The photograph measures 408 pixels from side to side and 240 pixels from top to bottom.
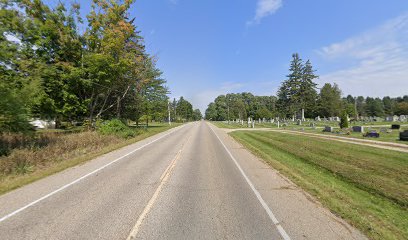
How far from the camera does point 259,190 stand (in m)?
7.50

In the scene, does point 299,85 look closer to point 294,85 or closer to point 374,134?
point 294,85

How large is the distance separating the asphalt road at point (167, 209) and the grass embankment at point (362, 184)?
0.52 meters

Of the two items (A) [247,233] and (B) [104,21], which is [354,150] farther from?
(B) [104,21]

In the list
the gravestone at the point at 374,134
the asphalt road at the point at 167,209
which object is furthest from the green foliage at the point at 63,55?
the gravestone at the point at 374,134

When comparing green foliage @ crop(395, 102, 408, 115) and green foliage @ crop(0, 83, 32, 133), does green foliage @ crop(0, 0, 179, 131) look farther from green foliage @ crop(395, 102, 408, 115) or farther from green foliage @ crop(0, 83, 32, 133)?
green foliage @ crop(395, 102, 408, 115)

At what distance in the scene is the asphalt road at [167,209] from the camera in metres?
4.69

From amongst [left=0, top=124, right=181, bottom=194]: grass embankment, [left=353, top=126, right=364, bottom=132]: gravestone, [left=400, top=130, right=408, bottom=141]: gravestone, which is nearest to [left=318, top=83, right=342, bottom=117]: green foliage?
[left=353, top=126, right=364, bottom=132]: gravestone

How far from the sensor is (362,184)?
8656 millimetres

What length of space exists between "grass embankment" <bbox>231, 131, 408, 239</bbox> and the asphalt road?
523 mm

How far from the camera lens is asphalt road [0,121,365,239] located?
4.69 meters

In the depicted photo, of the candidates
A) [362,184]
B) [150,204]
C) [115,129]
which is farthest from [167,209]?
[115,129]

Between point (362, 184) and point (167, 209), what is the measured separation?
7010 mm

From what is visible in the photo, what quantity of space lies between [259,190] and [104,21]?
3057cm

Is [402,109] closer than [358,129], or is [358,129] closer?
[358,129]
